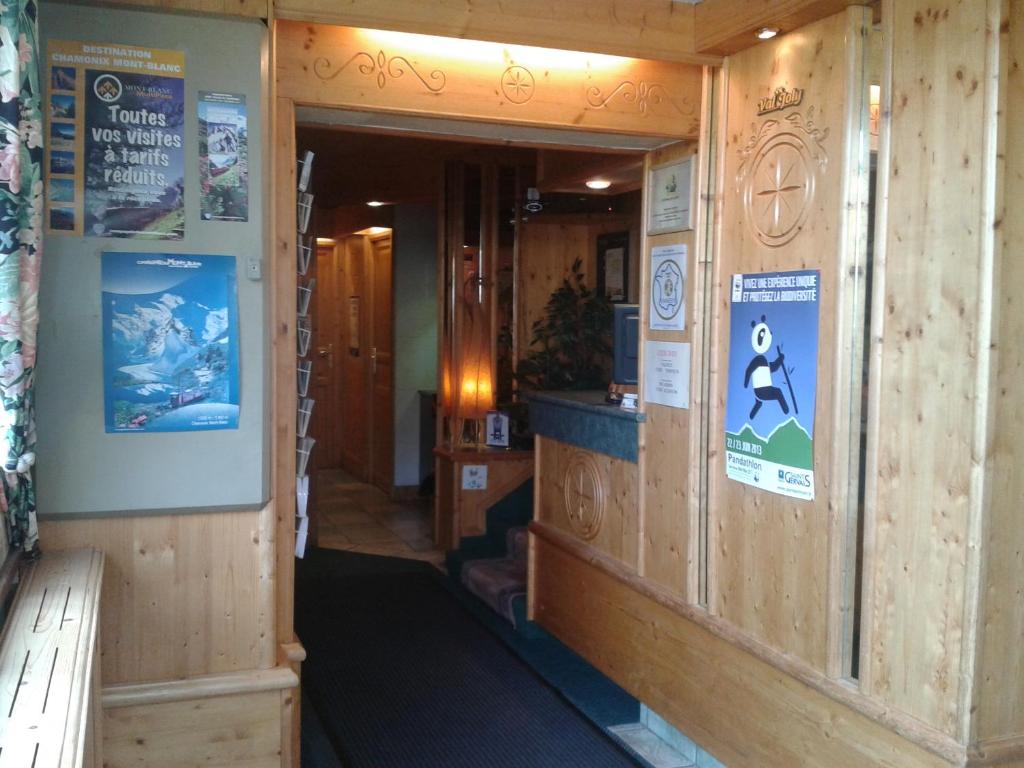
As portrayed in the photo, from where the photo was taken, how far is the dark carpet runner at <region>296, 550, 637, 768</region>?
3834mm

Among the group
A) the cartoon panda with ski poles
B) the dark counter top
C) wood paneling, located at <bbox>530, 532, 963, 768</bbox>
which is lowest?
wood paneling, located at <bbox>530, 532, 963, 768</bbox>

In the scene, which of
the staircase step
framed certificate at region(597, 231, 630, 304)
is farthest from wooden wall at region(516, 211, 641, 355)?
the staircase step

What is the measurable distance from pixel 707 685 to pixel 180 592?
74.6 inches

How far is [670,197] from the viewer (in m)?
3.86

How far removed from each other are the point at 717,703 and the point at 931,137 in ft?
6.77

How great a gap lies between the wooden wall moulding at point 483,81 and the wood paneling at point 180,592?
4.54 ft

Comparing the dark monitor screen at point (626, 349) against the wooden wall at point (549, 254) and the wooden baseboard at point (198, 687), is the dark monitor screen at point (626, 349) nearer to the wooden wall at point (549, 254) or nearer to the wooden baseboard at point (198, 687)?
the wooden baseboard at point (198, 687)

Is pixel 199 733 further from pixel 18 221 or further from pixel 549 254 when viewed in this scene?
pixel 549 254

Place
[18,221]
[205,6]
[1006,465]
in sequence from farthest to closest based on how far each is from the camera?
1. [205,6]
2. [1006,465]
3. [18,221]

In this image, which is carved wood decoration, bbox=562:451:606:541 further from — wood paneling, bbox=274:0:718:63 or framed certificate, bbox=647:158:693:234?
wood paneling, bbox=274:0:718:63

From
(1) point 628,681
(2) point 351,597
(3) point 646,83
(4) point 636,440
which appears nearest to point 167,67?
(3) point 646,83

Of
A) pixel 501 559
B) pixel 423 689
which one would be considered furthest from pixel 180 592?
pixel 501 559

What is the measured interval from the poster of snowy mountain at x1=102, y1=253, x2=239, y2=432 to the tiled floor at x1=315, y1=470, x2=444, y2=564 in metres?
3.98

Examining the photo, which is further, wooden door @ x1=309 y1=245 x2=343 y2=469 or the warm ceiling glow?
wooden door @ x1=309 y1=245 x2=343 y2=469
